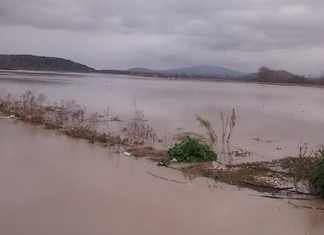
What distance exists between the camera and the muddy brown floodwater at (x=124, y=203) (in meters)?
6.51

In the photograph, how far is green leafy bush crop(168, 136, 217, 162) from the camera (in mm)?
10875

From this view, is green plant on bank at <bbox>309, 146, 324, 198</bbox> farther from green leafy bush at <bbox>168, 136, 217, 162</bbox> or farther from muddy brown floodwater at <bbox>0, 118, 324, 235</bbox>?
green leafy bush at <bbox>168, 136, 217, 162</bbox>

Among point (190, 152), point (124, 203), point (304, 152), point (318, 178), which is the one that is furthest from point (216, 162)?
point (124, 203)

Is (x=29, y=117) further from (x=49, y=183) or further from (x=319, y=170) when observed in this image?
(x=319, y=170)

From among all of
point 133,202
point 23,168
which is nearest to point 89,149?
point 23,168

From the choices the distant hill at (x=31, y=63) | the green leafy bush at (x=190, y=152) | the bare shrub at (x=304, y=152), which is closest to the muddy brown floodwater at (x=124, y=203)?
the green leafy bush at (x=190, y=152)

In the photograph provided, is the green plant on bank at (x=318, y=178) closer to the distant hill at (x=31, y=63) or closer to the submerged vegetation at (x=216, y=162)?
the submerged vegetation at (x=216, y=162)

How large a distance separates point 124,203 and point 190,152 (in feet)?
12.2

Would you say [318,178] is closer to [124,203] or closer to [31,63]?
[124,203]

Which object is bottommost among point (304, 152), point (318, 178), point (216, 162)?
point (216, 162)

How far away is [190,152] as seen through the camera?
36.1ft

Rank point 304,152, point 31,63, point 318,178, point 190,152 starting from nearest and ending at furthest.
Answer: point 318,178 → point 190,152 → point 304,152 → point 31,63

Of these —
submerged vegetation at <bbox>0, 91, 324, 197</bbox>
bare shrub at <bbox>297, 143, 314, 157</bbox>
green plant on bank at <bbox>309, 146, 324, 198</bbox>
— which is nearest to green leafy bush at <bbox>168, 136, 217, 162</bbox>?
submerged vegetation at <bbox>0, 91, 324, 197</bbox>

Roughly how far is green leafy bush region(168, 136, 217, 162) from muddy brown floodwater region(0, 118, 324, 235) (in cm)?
70
